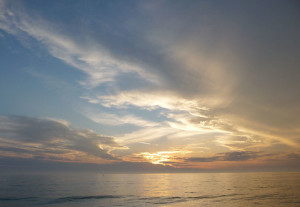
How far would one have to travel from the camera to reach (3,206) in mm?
46344

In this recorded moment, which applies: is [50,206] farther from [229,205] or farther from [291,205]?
[291,205]

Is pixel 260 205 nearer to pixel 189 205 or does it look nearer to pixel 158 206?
pixel 189 205

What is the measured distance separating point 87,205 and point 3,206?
1993 cm

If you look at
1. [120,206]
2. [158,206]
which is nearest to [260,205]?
[158,206]

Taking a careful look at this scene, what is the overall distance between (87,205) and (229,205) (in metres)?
35.3

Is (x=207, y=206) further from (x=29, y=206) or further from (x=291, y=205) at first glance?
(x=29, y=206)

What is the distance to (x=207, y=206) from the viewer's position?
45.2 metres

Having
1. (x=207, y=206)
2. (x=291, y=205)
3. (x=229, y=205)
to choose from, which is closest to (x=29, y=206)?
(x=207, y=206)

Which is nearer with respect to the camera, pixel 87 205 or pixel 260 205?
pixel 260 205

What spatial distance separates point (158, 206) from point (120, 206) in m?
9.30

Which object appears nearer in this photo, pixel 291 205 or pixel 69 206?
pixel 291 205

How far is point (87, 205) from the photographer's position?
4853cm

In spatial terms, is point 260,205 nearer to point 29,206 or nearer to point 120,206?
point 120,206

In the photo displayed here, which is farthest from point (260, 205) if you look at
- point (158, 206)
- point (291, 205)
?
point (158, 206)
